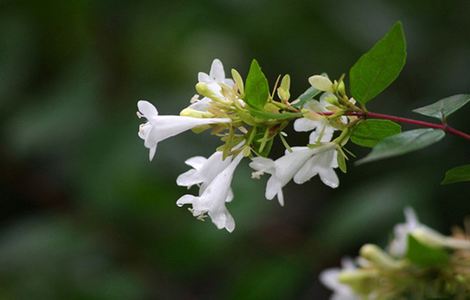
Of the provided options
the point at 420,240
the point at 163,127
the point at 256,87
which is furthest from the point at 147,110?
the point at 420,240

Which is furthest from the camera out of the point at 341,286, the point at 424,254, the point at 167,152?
the point at 167,152

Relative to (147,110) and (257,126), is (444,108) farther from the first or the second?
(147,110)

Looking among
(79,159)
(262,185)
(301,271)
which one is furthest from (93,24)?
(301,271)

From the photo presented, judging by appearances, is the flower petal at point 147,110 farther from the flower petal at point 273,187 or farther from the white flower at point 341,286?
the white flower at point 341,286

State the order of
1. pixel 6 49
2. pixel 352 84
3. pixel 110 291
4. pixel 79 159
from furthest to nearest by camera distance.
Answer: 1. pixel 6 49
2. pixel 79 159
3. pixel 110 291
4. pixel 352 84

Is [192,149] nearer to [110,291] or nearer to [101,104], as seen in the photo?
[101,104]

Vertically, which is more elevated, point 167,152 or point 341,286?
point 167,152

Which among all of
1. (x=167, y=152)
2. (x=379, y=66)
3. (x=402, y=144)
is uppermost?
(x=167, y=152)

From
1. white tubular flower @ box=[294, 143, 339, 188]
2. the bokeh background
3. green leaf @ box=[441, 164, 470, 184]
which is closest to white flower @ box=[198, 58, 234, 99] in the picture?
white tubular flower @ box=[294, 143, 339, 188]
